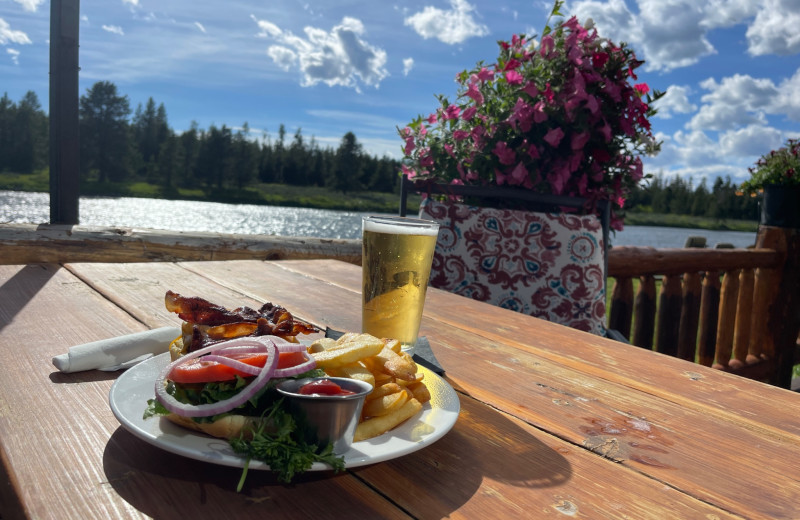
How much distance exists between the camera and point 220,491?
581mm

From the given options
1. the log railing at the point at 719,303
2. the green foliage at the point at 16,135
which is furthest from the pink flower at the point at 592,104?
the green foliage at the point at 16,135

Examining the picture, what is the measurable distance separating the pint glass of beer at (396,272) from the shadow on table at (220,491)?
486 mm

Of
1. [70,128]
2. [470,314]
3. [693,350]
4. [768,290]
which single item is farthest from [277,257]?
[768,290]

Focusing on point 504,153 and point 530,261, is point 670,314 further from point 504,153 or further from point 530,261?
point 504,153

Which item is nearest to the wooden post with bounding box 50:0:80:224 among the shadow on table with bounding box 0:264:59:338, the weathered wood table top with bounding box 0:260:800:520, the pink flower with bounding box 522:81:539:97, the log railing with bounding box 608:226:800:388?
the shadow on table with bounding box 0:264:59:338

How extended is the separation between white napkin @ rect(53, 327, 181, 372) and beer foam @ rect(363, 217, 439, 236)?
0.42 meters

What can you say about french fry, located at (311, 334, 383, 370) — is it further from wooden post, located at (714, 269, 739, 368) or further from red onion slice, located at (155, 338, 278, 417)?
wooden post, located at (714, 269, 739, 368)

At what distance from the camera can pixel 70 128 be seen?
290cm

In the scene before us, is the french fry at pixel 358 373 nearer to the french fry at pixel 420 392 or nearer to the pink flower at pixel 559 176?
the french fry at pixel 420 392

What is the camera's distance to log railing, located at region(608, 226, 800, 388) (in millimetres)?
3541

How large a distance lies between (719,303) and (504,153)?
2.69 m

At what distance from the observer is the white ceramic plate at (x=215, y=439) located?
573 mm

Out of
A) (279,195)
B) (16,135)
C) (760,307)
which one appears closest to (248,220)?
(279,195)

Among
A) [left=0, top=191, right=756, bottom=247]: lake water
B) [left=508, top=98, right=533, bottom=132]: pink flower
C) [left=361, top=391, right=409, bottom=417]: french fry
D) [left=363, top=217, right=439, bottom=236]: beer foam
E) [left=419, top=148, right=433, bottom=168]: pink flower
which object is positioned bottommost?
[left=0, top=191, right=756, bottom=247]: lake water
